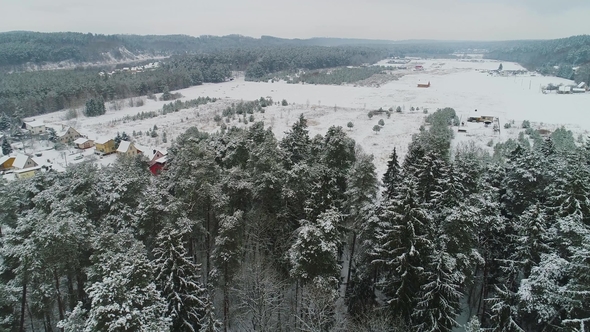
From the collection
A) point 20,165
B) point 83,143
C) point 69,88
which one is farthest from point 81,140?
point 69,88

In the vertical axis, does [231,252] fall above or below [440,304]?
above

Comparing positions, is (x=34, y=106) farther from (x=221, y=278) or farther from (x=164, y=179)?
(x=221, y=278)

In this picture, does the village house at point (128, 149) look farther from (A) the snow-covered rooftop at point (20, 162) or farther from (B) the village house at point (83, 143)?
(B) the village house at point (83, 143)

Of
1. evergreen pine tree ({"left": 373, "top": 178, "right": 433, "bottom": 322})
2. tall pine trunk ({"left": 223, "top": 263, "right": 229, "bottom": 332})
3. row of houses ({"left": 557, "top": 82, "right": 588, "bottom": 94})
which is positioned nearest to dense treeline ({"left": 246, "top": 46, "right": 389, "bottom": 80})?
row of houses ({"left": 557, "top": 82, "right": 588, "bottom": 94})

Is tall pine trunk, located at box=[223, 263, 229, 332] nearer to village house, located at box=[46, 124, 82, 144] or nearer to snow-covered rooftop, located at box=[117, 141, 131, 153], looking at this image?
snow-covered rooftop, located at box=[117, 141, 131, 153]

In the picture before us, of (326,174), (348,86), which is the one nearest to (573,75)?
(348,86)
